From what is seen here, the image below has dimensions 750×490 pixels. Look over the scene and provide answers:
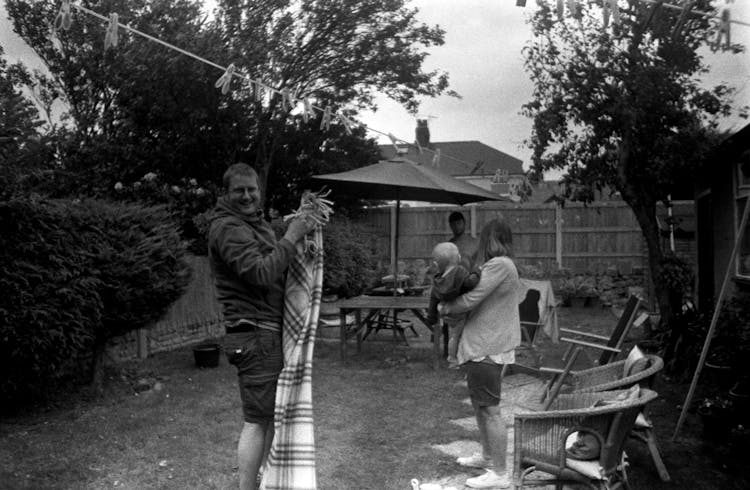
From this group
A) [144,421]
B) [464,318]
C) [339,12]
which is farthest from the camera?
[339,12]

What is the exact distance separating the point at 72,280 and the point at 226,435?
5.91ft

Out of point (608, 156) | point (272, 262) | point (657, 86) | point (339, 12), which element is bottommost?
point (272, 262)

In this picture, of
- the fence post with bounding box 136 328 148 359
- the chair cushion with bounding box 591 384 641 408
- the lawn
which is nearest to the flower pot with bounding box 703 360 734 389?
the lawn

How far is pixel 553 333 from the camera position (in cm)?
863

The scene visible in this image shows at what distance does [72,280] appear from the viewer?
5.58 metres

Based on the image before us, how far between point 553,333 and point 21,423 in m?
5.92

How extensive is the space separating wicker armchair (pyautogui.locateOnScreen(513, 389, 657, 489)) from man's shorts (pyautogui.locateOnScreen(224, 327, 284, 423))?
3.76ft

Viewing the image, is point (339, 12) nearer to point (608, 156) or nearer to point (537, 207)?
point (537, 207)

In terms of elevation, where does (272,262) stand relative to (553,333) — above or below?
above

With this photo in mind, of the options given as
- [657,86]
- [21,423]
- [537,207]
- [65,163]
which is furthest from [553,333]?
[65,163]

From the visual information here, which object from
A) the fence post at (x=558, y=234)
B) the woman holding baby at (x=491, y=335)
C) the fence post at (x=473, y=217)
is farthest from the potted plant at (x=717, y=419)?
the fence post at (x=473, y=217)

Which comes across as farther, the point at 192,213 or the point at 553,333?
the point at 192,213

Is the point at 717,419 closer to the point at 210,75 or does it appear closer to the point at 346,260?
the point at 346,260

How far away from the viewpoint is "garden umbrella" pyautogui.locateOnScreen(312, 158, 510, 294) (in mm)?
7855
